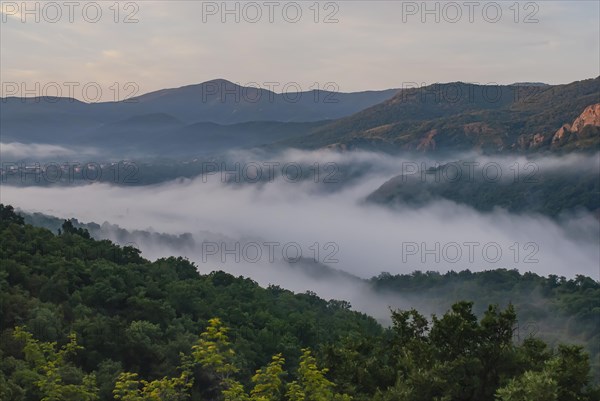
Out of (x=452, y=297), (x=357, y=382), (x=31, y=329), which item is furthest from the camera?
(x=452, y=297)

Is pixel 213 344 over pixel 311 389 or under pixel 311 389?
over

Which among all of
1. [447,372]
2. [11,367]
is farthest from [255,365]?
[447,372]

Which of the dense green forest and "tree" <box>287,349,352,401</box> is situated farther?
the dense green forest

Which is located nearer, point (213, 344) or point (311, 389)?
point (213, 344)

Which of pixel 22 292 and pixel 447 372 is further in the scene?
pixel 22 292

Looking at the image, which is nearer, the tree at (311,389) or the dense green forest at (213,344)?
the tree at (311,389)

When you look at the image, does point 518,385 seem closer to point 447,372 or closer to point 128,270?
point 447,372

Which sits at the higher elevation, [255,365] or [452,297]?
[255,365]

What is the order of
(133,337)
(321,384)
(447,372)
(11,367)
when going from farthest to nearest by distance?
(133,337)
(11,367)
(447,372)
(321,384)
